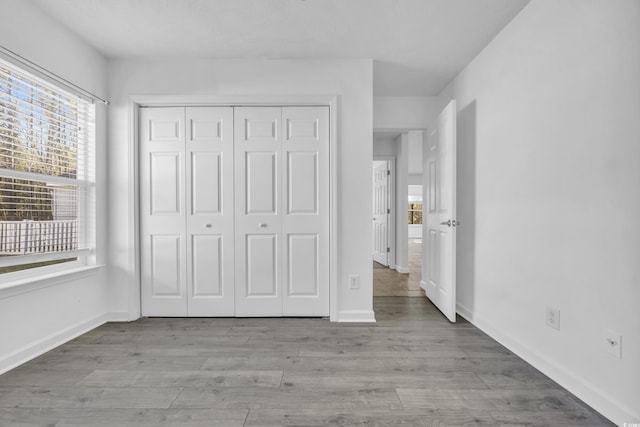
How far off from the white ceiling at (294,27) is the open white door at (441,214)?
1.94 feet

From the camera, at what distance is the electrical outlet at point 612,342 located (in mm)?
1474

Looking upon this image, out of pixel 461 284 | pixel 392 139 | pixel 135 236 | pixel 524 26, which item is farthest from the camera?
pixel 392 139

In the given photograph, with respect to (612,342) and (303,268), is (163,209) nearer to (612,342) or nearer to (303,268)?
(303,268)

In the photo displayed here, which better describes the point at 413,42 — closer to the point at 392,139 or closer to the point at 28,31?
the point at 28,31

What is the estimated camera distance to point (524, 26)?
213 cm

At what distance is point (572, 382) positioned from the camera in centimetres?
171

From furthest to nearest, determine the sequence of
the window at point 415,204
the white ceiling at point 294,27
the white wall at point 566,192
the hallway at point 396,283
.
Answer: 1. the window at point 415,204
2. the hallway at point 396,283
3. the white ceiling at point 294,27
4. the white wall at point 566,192

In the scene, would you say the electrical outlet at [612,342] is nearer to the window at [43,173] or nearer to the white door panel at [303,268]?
the white door panel at [303,268]

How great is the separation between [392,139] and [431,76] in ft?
8.01

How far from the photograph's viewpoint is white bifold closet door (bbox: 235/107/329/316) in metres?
2.88

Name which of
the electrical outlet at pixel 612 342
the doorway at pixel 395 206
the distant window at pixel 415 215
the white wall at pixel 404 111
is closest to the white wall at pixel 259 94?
the white wall at pixel 404 111

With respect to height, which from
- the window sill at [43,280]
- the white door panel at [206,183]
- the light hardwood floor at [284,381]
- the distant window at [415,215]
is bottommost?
the light hardwood floor at [284,381]

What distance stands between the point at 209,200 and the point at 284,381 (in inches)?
68.9

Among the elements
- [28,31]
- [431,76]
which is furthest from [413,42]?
[28,31]
